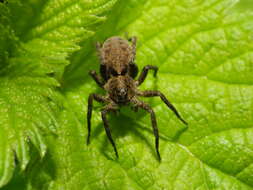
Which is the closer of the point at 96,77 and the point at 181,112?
the point at 181,112

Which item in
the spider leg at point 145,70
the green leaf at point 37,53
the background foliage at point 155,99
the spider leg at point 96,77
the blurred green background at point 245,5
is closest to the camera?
the green leaf at point 37,53

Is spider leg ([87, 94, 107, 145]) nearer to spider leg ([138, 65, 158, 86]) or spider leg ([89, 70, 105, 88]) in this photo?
spider leg ([89, 70, 105, 88])

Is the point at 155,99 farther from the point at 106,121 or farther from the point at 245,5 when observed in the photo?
the point at 245,5

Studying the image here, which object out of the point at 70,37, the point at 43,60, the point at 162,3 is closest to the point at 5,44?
the point at 43,60

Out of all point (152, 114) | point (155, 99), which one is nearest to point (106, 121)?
point (152, 114)

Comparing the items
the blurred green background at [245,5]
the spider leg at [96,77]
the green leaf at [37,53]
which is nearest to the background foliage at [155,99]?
the green leaf at [37,53]

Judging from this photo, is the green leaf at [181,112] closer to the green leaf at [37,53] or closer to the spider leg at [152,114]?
the spider leg at [152,114]

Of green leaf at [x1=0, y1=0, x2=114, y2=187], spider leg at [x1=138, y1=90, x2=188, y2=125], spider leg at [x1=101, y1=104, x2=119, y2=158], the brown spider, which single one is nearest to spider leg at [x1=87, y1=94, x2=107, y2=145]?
the brown spider

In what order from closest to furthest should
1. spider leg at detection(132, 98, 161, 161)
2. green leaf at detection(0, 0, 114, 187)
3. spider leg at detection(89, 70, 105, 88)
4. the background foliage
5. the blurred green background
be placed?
green leaf at detection(0, 0, 114, 187)
the background foliage
spider leg at detection(132, 98, 161, 161)
spider leg at detection(89, 70, 105, 88)
the blurred green background
